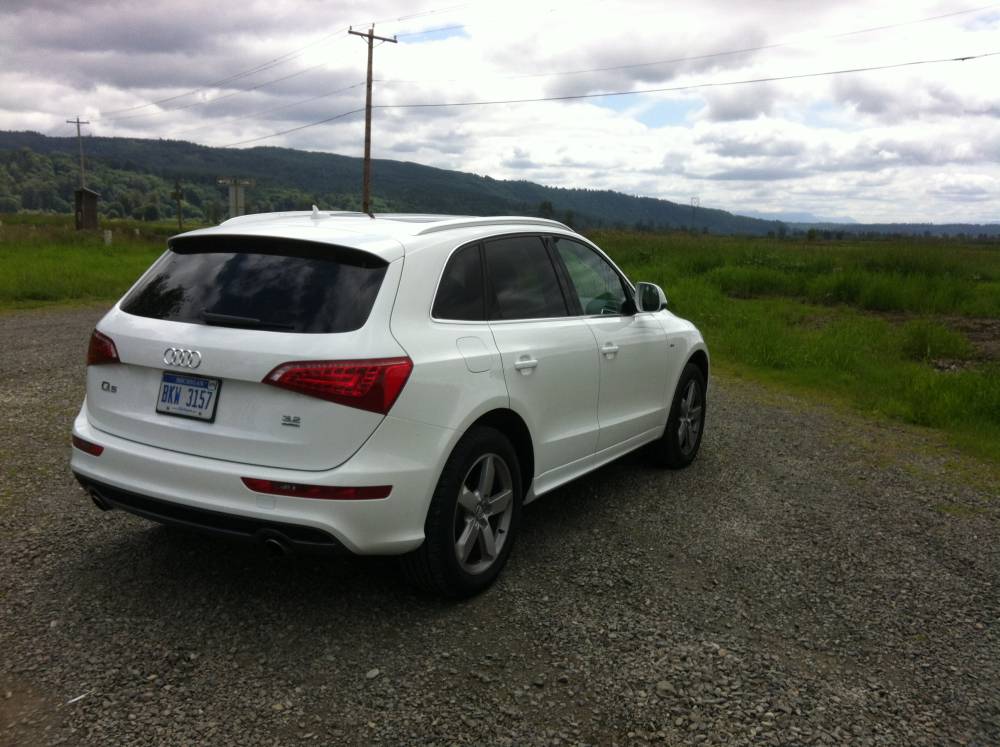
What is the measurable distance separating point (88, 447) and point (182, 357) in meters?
0.68

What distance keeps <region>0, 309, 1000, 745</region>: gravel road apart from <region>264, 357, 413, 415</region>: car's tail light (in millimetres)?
1027

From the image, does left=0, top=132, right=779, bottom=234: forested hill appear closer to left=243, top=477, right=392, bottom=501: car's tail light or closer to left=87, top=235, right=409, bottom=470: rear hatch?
left=87, top=235, right=409, bottom=470: rear hatch

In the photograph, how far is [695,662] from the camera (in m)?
3.42

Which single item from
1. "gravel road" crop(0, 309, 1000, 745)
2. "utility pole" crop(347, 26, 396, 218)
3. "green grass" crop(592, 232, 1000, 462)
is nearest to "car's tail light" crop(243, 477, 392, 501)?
"gravel road" crop(0, 309, 1000, 745)

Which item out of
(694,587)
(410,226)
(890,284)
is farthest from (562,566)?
(890,284)

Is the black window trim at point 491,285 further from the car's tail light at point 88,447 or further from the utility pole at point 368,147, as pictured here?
the utility pole at point 368,147

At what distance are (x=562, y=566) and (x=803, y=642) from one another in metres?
1.23

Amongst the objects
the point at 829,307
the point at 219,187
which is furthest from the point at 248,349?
the point at 219,187

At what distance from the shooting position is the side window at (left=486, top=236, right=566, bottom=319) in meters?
4.20

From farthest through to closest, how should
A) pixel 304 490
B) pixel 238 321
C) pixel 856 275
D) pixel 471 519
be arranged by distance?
pixel 856 275
pixel 471 519
pixel 238 321
pixel 304 490

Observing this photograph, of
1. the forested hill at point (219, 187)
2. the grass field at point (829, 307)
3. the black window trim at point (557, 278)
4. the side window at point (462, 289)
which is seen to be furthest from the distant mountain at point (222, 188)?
the side window at point (462, 289)

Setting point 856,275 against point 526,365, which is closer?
point 526,365

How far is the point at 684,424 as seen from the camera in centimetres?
629

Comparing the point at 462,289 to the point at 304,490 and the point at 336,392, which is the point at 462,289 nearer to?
the point at 336,392
